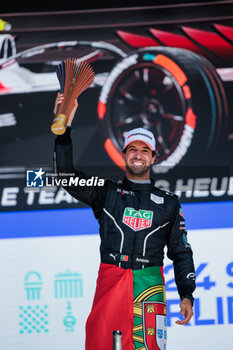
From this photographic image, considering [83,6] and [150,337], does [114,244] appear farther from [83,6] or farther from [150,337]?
[83,6]

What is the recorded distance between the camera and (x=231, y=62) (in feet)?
11.5

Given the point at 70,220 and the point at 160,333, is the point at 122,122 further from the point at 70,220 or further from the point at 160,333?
the point at 160,333

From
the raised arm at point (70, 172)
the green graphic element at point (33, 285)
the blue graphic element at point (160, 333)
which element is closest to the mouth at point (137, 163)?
the raised arm at point (70, 172)

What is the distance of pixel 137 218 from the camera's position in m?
2.43

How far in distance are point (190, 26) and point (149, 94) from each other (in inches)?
22.1

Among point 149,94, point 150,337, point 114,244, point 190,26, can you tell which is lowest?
point 150,337

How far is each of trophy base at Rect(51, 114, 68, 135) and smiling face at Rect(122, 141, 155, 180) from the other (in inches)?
14.5

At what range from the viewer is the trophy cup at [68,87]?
2.44m

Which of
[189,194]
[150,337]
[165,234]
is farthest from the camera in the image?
[189,194]

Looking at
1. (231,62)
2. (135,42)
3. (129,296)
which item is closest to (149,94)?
(135,42)

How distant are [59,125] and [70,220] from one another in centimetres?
112

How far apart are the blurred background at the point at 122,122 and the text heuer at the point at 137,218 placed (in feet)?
3.26

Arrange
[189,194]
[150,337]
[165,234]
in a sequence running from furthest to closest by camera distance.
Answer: [189,194], [165,234], [150,337]

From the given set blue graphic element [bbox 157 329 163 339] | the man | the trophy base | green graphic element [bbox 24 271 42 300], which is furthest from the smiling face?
green graphic element [bbox 24 271 42 300]
